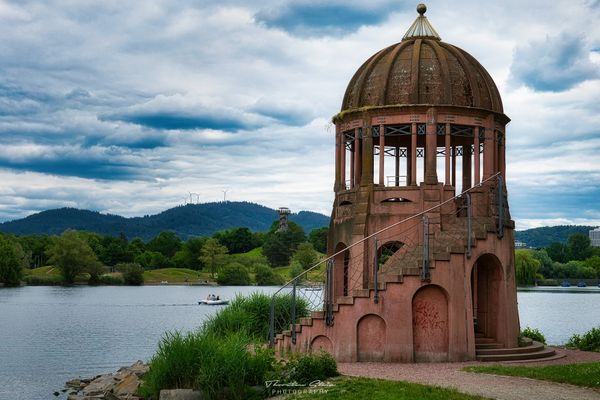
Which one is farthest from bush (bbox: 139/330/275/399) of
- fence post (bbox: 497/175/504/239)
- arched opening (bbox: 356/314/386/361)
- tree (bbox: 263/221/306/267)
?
tree (bbox: 263/221/306/267)

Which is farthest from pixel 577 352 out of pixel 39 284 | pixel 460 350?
Answer: pixel 39 284

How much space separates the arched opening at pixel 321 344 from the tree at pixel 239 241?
162 metres

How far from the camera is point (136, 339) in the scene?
54.0 meters

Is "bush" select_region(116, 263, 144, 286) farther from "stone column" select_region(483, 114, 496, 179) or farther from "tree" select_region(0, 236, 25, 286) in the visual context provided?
"stone column" select_region(483, 114, 496, 179)

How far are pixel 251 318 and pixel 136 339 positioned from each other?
23940 mm

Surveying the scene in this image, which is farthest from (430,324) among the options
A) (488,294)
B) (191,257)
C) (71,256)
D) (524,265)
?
(191,257)

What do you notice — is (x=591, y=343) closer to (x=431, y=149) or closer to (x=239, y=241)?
(x=431, y=149)

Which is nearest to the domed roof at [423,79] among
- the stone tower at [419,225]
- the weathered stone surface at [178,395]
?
the stone tower at [419,225]

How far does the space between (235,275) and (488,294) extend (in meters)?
109

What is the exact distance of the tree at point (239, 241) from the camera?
188 metres

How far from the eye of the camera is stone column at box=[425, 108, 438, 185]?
28031 mm

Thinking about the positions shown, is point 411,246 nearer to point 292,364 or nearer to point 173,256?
point 292,364

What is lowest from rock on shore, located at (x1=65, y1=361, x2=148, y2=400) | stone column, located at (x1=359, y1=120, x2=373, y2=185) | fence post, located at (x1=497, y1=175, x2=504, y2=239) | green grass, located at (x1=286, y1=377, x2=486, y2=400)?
rock on shore, located at (x1=65, y1=361, x2=148, y2=400)

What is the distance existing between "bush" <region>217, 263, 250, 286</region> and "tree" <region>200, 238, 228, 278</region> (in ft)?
53.5
